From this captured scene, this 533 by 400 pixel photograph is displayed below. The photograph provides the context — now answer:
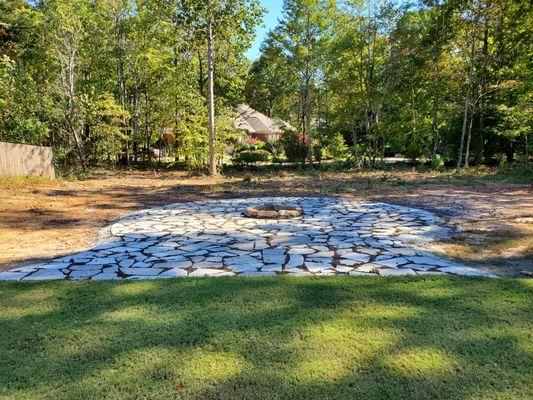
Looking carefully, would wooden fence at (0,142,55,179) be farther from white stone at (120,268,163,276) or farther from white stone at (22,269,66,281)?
white stone at (120,268,163,276)

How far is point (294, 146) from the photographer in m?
22.2

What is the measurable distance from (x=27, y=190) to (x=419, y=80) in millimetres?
15999

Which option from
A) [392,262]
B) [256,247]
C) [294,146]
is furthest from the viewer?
[294,146]

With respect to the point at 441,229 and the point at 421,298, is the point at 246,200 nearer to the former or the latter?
the point at 441,229

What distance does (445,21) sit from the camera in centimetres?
1566

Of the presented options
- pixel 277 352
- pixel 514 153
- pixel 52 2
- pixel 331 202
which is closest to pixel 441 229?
pixel 331 202

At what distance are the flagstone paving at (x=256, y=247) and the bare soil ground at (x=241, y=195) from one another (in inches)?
18.8

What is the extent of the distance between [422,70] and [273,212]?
12.9 meters

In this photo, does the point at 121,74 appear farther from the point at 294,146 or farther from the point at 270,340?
the point at 270,340

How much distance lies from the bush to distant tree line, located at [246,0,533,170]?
1563mm

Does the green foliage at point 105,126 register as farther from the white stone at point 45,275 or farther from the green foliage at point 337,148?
the white stone at point 45,275

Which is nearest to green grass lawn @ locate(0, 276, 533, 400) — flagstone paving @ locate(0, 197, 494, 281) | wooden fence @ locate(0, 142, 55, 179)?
flagstone paving @ locate(0, 197, 494, 281)

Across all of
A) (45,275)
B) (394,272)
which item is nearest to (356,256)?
(394,272)

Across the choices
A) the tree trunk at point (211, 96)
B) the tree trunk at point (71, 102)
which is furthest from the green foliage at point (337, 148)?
the tree trunk at point (71, 102)
